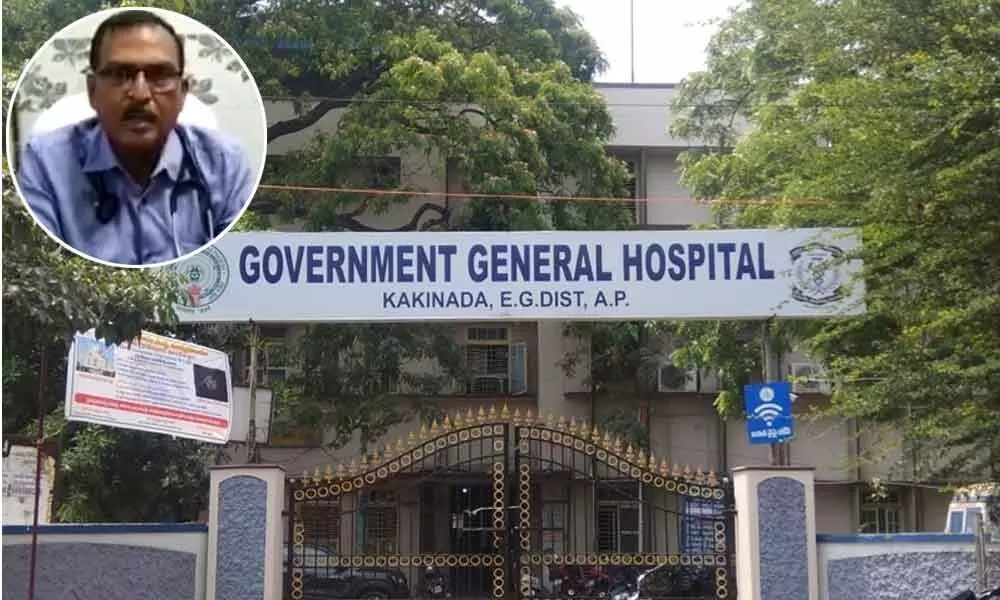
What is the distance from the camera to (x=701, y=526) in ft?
43.3

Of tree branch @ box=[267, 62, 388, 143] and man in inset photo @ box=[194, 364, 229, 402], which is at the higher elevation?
tree branch @ box=[267, 62, 388, 143]

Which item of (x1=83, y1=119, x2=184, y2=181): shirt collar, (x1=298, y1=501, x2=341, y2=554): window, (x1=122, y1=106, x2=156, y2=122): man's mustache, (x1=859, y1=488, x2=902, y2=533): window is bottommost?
(x1=298, y1=501, x2=341, y2=554): window

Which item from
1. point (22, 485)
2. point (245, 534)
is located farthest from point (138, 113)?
point (245, 534)

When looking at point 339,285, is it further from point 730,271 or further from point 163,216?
point 163,216

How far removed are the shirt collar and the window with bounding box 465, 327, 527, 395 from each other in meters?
20.2

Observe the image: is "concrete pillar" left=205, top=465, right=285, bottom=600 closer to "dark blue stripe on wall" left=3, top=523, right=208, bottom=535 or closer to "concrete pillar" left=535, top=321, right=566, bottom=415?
"dark blue stripe on wall" left=3, top=523, right=208, bottom=535

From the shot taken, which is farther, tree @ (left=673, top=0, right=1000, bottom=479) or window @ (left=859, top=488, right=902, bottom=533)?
window @ (left=859, top=488, right=902, bottom=533)

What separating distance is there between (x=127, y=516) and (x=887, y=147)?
540 inches

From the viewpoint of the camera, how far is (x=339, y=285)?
13664 millimetres

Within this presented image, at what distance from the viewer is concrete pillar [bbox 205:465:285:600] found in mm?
12469

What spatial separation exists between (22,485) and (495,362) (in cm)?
1555

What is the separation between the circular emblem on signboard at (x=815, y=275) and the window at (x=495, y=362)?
13110 mm

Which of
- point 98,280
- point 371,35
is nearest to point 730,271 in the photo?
point 98,280

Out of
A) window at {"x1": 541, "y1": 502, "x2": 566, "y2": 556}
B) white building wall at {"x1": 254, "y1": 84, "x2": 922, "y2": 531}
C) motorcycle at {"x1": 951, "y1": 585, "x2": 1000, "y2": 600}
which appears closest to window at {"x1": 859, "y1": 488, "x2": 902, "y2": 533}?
white building wall at {"x1": 254, "y1": 84, "x2": 922, "y2": 531}
